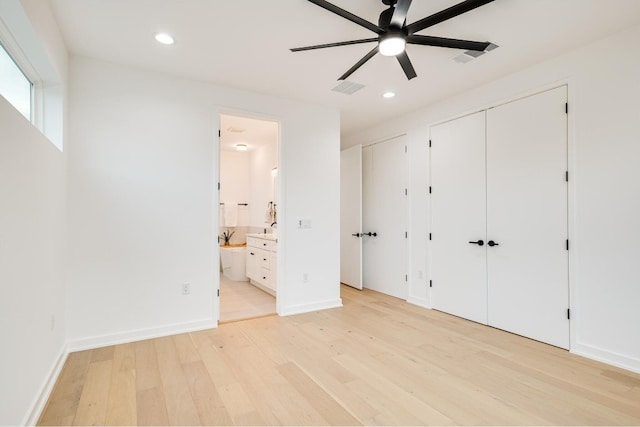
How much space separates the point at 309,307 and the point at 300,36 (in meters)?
2.97

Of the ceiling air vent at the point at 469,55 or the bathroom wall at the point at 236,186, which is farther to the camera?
the bathroom wall at the point at 236,186

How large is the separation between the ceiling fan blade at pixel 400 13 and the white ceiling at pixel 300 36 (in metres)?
0.34

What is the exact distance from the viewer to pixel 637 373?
7.90ft

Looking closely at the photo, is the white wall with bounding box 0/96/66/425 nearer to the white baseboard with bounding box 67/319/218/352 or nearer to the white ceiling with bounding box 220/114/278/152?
the white baseboard with bounding box 67/319/218/352

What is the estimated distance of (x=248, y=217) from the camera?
712 centimetres

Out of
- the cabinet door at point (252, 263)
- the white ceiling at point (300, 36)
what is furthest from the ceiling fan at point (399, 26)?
the cabinet door at point (252, 263)

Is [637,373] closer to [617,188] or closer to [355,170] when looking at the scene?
[617,188]

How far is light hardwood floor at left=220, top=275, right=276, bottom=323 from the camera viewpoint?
386cm

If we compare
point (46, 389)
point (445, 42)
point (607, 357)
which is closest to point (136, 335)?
point (46, 389)

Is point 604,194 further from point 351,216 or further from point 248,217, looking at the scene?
point 248,217

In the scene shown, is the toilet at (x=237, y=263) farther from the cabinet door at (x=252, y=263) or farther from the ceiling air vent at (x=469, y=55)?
the ceiling air vent at (x=469, y=55)

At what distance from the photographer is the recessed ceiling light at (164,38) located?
2555 mm

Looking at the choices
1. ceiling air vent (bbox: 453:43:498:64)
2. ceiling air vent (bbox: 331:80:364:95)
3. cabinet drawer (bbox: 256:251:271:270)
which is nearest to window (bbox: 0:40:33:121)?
ceiling air vent (bbox: 331:80:364:95)

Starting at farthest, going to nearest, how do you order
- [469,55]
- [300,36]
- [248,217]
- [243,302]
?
[248,217] → [243,302] → [469,55] → [300,36]
